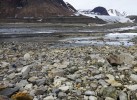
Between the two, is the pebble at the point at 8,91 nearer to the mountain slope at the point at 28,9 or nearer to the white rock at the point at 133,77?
the white rock at the point at 133,77

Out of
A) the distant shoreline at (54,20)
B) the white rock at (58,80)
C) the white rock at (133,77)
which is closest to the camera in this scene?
the white rock at (58,80)

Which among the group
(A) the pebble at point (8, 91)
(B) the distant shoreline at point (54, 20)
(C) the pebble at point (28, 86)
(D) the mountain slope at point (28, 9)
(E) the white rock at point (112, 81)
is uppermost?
(E) the white rock at point (112, 81)

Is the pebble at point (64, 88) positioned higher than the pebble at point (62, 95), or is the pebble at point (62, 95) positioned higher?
the pebble at point (64, 88)

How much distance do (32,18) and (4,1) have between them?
50.2 ft

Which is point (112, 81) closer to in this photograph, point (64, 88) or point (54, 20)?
point (64, 88)

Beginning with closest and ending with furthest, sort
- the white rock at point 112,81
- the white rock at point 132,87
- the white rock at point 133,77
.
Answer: the white rock at point 132,87, the white rock at point 112,81, the white rock at point 133,77

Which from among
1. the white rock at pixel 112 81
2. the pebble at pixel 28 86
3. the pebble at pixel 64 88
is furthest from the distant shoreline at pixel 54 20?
the pebble at pixel 64 88

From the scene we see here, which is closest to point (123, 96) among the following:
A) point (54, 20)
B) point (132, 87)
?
point (132, 87)

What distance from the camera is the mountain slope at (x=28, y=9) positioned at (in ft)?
331

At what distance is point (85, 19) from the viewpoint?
4082 inches

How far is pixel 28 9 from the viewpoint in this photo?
104 m

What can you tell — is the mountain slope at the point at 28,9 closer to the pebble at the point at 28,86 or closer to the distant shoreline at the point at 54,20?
the distant shoreline at the point at 54,20

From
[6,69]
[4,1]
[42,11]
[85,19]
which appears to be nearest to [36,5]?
[42,11]

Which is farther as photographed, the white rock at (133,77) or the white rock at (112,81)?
the white rock at (133,77)
